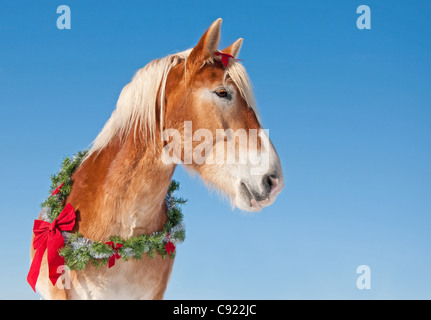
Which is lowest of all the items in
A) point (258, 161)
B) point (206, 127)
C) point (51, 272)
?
point (51, 272)

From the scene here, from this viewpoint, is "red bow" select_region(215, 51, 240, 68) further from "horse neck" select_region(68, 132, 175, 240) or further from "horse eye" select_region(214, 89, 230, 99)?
"horse neck" select_region(68, 132, 175, 240)

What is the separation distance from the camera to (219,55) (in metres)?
4.42

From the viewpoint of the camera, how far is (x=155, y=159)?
438 centimetres

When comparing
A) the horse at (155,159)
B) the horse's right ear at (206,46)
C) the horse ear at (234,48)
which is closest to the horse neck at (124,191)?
the horse at (155,159)

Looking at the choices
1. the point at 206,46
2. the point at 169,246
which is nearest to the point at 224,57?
the point at 206,46

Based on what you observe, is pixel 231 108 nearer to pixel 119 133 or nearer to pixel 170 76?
pixel 170 76

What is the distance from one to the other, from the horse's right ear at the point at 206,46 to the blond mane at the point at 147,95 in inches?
3.0

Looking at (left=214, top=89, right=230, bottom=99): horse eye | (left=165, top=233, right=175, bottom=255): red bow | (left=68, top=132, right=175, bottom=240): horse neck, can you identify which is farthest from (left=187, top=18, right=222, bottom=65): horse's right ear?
(left=165, top=233, right=175, bottom=255): red bow

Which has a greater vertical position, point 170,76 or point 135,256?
point 170,76

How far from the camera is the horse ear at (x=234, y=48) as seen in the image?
480 centimetres

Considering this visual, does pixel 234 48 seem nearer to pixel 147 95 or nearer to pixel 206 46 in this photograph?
pixel 206 46
